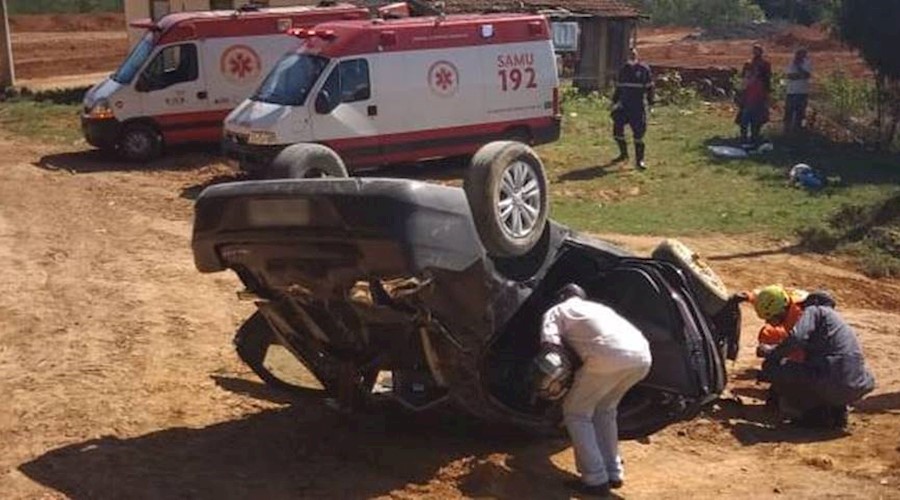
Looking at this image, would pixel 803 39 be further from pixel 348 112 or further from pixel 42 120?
pixel 348 112

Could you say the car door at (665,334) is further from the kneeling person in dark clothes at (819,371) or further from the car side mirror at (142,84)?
the car side mirror at (142,84)

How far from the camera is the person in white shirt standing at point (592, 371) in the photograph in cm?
670

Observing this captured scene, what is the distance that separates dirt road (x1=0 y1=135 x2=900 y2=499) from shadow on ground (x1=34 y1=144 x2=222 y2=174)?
25.5 feet

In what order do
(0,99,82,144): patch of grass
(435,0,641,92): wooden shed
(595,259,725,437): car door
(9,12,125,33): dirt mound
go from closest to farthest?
(595,259,725,437): car door, (0,99,82,144): patch of grass, (435,0,641,92): wooden shed, (9,12,125,33): dirt mound

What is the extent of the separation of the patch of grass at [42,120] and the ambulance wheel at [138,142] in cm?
275

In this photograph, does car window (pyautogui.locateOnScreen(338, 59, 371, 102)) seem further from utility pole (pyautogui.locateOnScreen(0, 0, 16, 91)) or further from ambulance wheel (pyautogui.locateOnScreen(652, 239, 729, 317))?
utility pole (pyautogui.locateOnScreen(0, 0, 16, 91))

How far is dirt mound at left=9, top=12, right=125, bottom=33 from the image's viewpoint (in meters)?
48.7

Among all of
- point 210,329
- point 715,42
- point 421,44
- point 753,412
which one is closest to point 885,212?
point 421,44

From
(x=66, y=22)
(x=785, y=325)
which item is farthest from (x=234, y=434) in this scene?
(x=66, y=22)

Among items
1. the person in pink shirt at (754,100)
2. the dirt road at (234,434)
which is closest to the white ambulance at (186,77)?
the person in pink shirt at (754,100)

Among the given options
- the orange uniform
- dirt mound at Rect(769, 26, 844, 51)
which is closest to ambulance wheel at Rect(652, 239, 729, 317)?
the orange uniform

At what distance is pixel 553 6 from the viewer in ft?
107

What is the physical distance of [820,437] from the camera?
8461 mm

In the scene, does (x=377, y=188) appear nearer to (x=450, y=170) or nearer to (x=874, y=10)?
(x=450, y=170)
